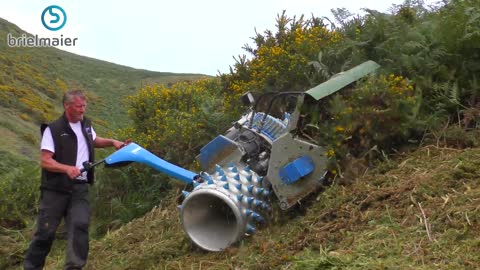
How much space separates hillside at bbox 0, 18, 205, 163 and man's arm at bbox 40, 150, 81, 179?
890 centimetres

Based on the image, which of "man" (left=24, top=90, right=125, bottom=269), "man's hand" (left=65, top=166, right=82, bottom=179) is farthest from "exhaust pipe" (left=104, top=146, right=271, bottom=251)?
"man's hand" (left=65, top=166, right=82, bottom=179)

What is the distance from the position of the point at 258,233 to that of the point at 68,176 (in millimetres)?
1690


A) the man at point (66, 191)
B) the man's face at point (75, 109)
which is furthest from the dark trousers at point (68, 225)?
the man's face at point (75, 109)

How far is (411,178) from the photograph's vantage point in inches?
221

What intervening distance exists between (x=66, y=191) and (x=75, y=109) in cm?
72

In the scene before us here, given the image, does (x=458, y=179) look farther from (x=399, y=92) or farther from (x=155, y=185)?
(x=155, y=185)

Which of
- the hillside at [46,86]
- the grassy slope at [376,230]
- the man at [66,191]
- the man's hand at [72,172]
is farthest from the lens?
the hillside at [46,86]

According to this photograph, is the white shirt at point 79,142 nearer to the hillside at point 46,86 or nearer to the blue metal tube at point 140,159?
the blue metal tube at point 140,159

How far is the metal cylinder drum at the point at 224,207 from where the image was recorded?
19.3 feet

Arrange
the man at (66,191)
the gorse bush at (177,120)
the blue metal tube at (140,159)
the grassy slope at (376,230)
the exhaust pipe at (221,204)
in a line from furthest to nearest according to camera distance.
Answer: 1. the gorse bush at (177,120)
2. the blue metal tube at (140,159)
3. the man at (66,191)
4. the exhaust pipe at (221,204)
5. the grassy slope at (376,230)

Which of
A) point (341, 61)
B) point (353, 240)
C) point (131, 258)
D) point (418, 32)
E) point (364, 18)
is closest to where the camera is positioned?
point (353, 240)

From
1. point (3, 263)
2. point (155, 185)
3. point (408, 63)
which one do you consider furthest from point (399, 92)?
point (3, 263)

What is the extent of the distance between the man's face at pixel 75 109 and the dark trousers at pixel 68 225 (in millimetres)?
596

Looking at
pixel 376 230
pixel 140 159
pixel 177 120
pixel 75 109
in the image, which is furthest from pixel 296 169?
pixel 177 120
